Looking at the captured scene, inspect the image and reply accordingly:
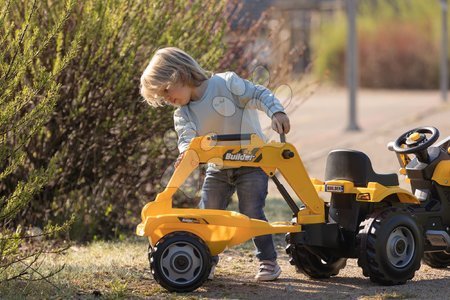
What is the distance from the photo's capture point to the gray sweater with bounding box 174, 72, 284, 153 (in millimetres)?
5887

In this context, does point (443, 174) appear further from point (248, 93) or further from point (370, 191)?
point (248, 93)

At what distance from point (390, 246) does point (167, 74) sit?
150 centimetres

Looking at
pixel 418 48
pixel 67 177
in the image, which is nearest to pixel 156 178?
pixel 67 177

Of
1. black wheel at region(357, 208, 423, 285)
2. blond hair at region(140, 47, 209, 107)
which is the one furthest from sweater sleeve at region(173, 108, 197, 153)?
black wheel at region(357, 208, 423, 285)

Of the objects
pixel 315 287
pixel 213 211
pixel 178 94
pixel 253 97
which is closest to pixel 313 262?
pixel 315 287

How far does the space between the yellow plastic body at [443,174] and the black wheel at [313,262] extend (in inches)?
27.8

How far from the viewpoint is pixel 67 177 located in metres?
7.88

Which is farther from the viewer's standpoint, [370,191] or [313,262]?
[313,262]

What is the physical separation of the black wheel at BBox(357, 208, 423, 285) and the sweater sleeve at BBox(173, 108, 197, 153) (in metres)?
1.04

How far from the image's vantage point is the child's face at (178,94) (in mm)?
5770

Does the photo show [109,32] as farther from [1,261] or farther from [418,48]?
[418,48]

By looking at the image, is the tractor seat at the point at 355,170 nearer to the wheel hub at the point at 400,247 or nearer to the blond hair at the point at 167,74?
the wheel hub at the point at 400,247

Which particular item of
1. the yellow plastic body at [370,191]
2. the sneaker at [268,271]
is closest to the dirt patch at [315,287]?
the sneaker at [268,271]

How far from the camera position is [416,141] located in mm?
6199
